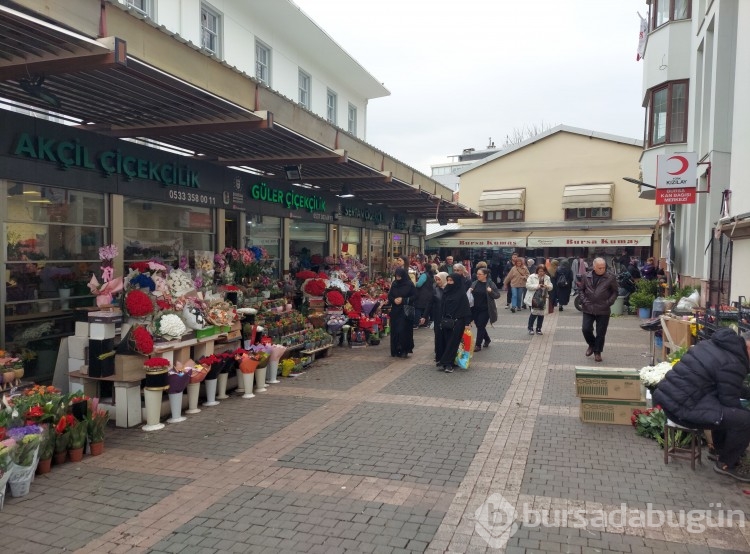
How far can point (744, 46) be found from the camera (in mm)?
8703

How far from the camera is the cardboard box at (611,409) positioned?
21.4ft

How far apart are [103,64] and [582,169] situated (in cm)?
2767

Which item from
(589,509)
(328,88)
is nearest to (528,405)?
(589,509)

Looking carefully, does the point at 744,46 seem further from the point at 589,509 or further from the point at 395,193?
the point at 395,193

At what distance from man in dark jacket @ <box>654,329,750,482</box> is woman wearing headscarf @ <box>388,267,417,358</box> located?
5880mm

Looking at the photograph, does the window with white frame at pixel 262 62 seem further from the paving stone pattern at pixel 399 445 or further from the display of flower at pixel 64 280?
the paving stone pattern at pixel 399 445

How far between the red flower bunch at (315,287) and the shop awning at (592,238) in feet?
58.1

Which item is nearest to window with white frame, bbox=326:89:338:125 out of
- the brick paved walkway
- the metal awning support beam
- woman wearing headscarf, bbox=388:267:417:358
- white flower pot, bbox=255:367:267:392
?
the metal awning support beam

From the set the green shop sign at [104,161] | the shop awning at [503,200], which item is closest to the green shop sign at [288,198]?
the green shop sign at [104,161]

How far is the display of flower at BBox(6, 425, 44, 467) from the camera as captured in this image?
4.67 m

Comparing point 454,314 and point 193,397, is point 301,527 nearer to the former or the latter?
point 193,397

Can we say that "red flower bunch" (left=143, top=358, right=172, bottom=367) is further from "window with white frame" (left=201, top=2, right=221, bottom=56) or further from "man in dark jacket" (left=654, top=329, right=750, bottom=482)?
"window with white frame" (left=201, top=2, right=221, bottom=56)

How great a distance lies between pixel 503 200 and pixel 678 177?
19.4m

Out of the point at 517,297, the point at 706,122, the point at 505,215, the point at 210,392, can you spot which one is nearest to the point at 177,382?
the point at 210,392
